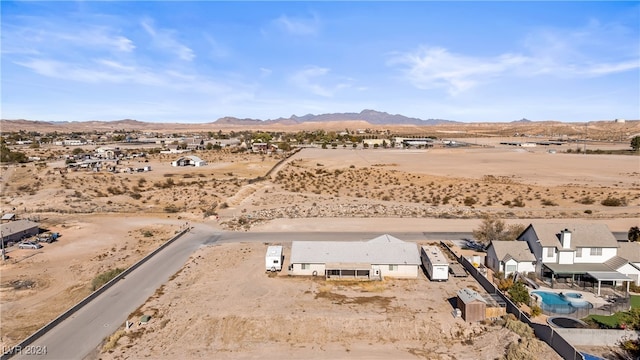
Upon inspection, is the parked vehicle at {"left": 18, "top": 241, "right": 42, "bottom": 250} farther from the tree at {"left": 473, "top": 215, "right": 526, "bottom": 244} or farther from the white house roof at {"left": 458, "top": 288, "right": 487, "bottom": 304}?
the tree at {"left": 473, "top": 215, "right": 526, "bottom": 244}

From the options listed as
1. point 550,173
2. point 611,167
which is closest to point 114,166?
point 550,173

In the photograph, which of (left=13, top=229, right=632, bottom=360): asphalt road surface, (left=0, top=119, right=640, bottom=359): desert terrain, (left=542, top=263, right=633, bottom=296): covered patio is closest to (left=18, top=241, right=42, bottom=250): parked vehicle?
(left=0, top=119, right=640, bottom=359): desert terrain

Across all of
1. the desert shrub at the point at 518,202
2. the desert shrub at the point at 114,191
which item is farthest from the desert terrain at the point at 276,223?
the desert shrub at the point at 114,191

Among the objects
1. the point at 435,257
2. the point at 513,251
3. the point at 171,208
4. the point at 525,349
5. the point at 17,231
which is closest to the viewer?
the point at 525,349

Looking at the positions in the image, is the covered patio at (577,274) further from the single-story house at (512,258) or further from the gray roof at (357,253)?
the gray roof at (357,253)

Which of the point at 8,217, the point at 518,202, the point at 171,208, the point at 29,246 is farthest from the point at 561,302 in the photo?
the point at 8,217

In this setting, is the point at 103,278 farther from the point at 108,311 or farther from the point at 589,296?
the point at 589,296
